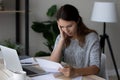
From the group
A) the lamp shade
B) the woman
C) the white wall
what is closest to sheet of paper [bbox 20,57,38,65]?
the woman

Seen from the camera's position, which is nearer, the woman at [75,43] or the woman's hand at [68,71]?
the woman's hand at [68,71]

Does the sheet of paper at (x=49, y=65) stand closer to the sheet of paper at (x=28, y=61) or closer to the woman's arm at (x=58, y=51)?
the sheet of paper at (x=28, y=61)

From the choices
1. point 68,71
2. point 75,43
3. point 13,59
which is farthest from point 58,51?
point 13,59

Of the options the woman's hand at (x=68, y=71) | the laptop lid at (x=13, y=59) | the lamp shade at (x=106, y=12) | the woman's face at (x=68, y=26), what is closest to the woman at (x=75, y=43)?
the woman's face at (x=68, y=26)

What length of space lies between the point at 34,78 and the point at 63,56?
1.93 ft

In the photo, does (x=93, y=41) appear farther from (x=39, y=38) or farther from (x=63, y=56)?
(x=39, y=38)

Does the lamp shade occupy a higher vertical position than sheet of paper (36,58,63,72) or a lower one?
higher

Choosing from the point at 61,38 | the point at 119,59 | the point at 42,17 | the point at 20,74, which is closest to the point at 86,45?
the point at 61,38

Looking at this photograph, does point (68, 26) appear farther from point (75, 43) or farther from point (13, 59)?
point (13, 59)

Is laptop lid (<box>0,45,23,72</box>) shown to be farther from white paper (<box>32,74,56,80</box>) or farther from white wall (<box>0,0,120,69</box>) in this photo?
white wall (<box>0,0,120,69</box>)

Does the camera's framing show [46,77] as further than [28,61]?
No

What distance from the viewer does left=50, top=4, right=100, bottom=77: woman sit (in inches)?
73.2

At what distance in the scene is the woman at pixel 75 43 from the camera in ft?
6.10

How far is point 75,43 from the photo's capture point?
80.0 inches
